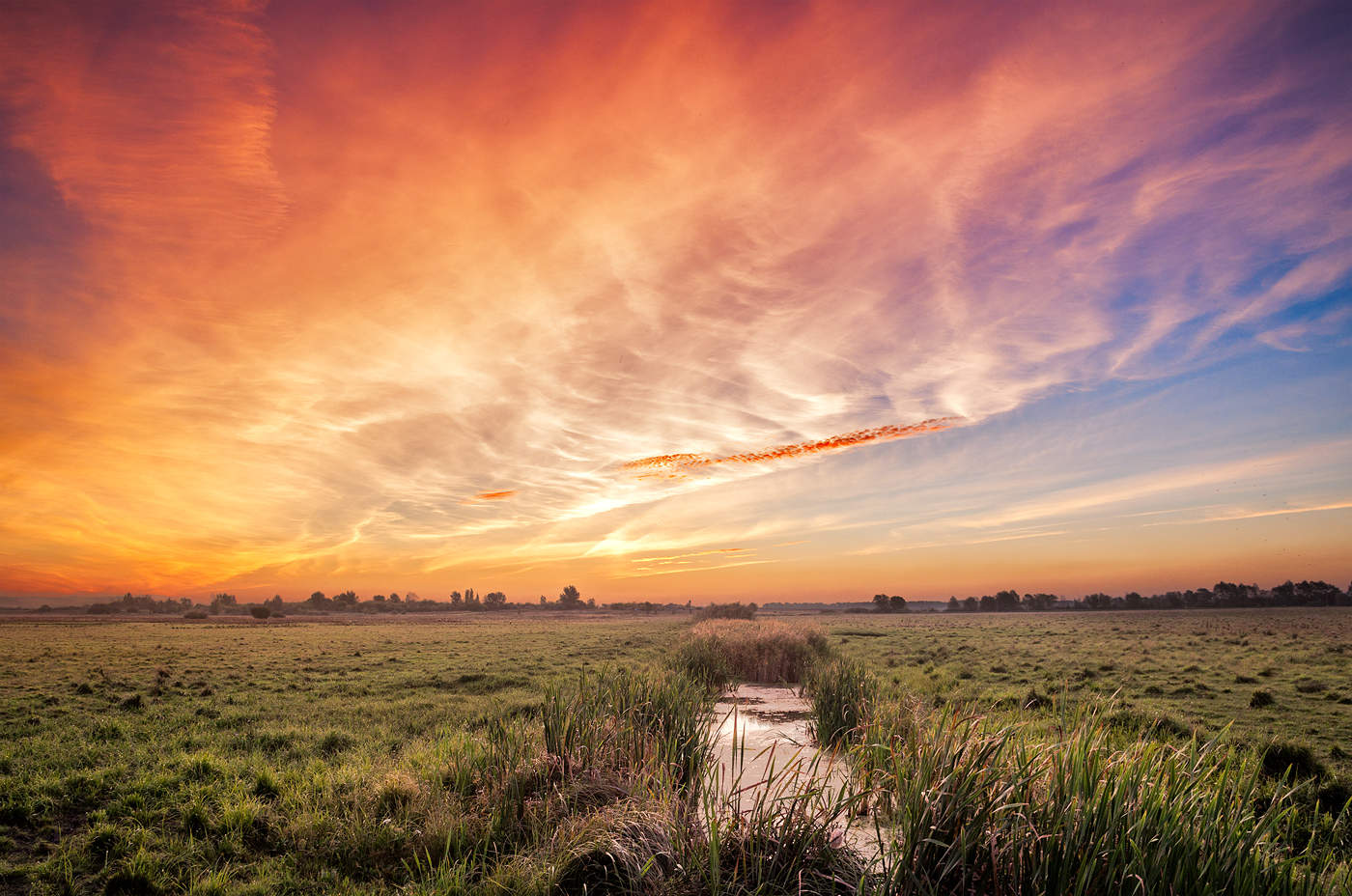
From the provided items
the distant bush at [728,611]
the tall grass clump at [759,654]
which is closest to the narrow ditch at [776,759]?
the tall grass clump at [759,654]

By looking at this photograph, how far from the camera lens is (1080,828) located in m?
4.96

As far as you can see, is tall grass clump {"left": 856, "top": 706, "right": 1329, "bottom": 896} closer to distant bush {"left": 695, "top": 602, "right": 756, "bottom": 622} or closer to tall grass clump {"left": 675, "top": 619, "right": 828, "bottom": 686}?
tall grass clump {"left": 675, "top": 619, "right": 828, "bottom": 686}

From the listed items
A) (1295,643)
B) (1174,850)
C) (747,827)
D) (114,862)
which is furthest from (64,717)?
(1295,643)

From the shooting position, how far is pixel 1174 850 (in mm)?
4836

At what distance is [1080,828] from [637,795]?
181 inches

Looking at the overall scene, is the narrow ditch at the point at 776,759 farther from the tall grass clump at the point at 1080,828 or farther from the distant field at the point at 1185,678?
the distant field at the point at 1185,678

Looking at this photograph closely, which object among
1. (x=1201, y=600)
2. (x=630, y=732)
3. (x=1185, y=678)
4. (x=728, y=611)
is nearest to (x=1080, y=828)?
(x=630, y=732)

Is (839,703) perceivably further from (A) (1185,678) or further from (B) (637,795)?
(A) (1185,678)

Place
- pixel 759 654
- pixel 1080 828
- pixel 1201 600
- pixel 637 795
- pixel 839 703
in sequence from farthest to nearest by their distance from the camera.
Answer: pixel 1201 600
pixel 759 654
pixel 839 703
pixel 637 795
pixel 1080 828

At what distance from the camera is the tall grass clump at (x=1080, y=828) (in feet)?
15.3

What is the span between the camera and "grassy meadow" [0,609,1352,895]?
17.0 ft

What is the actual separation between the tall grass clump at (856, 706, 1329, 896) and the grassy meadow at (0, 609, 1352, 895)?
27 mm

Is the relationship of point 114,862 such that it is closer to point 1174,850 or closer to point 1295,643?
point 1174,850

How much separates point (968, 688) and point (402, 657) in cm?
3105
